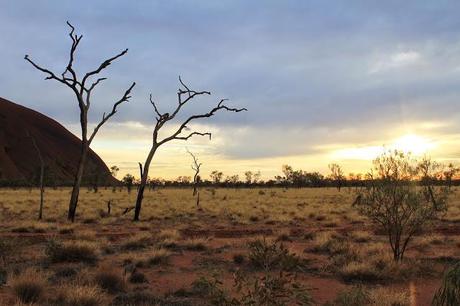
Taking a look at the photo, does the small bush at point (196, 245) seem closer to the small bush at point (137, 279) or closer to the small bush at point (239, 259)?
the small bush at point (239, 259)

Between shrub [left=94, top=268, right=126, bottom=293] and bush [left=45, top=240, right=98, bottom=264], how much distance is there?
3.27 m

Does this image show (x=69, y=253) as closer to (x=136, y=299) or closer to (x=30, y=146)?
(x=136, y=299)

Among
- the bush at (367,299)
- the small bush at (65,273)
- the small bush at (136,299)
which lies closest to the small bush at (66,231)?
the small bush at (65,273)

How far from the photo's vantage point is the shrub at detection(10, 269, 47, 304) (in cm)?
898

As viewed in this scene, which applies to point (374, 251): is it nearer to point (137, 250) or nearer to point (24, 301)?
point (137, 250)

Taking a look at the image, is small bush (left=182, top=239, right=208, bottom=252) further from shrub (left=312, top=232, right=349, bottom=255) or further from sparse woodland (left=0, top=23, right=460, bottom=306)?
shrub (left=312, top=232, right=349, bottom=255)

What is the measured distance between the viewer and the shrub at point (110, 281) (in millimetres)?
10172

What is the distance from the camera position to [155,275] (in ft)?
39.7

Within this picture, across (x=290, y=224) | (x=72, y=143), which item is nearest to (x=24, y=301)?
(x=290, y=224)

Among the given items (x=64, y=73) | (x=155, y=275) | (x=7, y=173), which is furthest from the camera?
(x=7, y=173)

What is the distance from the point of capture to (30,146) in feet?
495

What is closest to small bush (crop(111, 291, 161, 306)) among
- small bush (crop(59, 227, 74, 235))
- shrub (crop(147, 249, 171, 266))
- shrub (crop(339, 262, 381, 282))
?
shrub (crop(147, 249, 171, 266))

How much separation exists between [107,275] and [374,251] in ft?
28.8

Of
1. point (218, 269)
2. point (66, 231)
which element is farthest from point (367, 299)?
point (66, 231)
